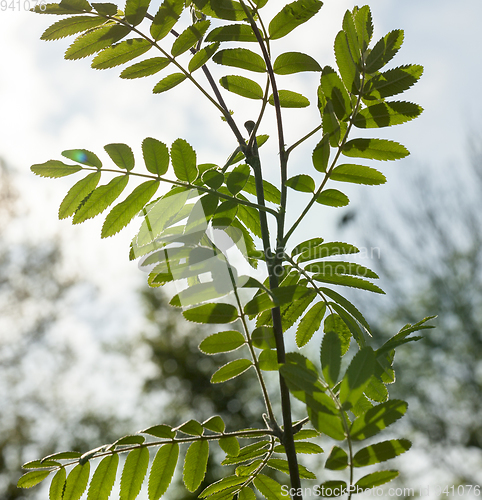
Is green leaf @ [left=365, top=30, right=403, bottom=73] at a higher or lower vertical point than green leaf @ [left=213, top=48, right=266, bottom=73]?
lower

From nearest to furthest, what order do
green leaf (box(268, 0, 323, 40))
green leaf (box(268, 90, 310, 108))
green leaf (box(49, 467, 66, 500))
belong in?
1. green leaf (box(49, 467, 66, 500))
2. green leaf (box(268, 0, 323, 40))
3. green leaf (box(268, 90, 310, 108))

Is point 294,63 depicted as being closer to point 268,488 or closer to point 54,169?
point 54,169

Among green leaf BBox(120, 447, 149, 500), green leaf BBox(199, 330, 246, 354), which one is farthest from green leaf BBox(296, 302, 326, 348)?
green leaf BBox(120, 447, 149, 500)

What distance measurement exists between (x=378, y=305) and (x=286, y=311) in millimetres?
14222

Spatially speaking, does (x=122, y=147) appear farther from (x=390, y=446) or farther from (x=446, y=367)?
(x=446, y=367)

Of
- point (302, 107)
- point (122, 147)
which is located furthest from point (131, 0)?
point (302, 107)

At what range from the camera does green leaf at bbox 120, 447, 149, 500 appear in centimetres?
91

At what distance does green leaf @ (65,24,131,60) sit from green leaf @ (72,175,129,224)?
33 centimetres

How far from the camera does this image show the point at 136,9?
105cm

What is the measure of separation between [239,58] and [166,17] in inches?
8.2

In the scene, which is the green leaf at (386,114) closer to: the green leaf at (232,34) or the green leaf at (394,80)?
the green leaf at (394,80)

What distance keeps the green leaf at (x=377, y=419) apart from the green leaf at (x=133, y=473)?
483 mm

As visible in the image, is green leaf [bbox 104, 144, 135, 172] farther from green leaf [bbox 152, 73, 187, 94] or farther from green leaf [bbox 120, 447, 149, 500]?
green leaf [bbox 120, 447, 149, 500]

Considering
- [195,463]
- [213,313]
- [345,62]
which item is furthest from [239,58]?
[195,463]
